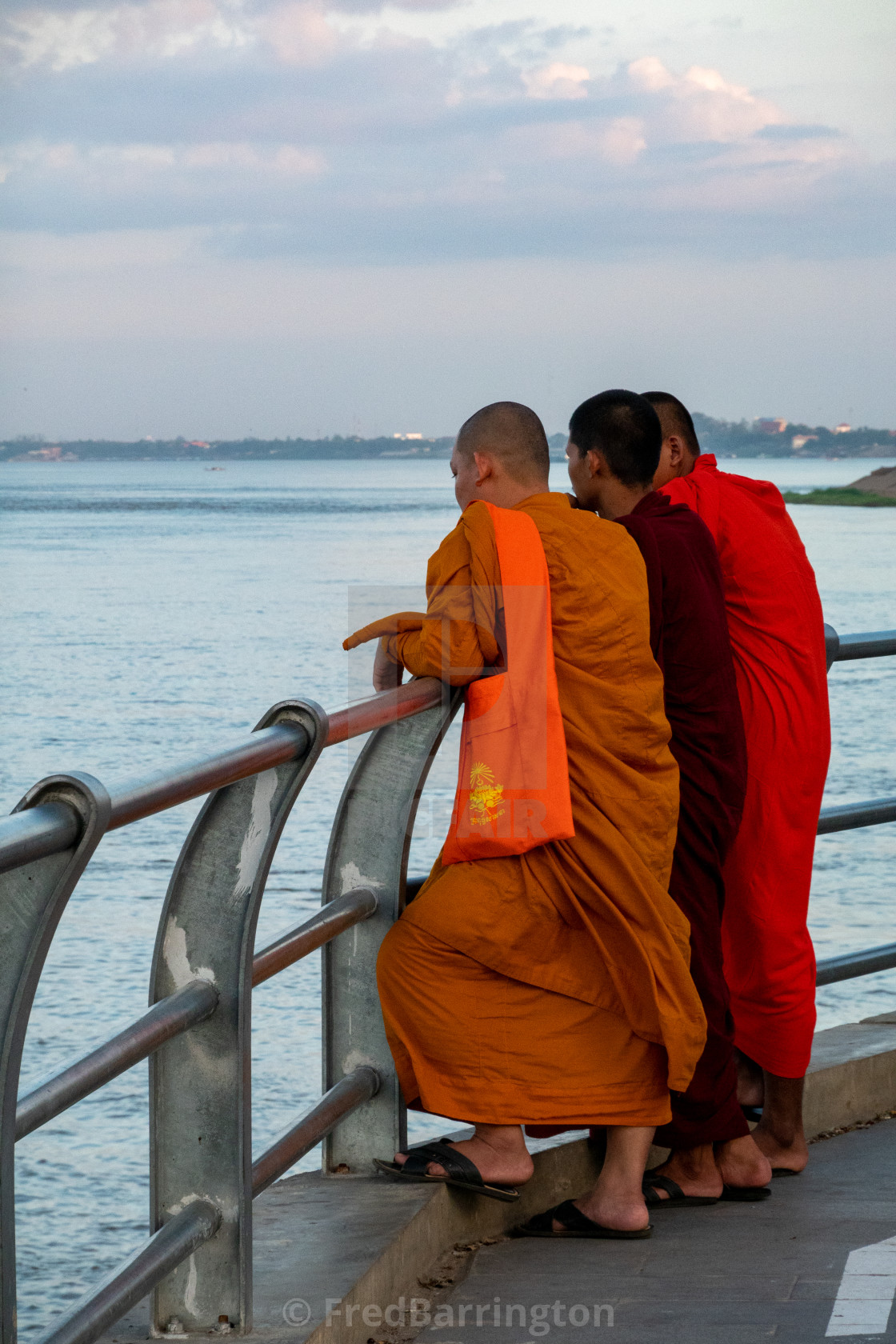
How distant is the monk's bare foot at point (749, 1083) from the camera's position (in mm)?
3473

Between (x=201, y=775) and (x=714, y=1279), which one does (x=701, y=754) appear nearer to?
(x=714, y=1279)

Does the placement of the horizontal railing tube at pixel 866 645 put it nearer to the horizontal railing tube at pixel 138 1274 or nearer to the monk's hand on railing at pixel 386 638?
the monk's hand on railing at pixel 386 638

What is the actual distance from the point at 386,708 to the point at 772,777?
96 centimetres

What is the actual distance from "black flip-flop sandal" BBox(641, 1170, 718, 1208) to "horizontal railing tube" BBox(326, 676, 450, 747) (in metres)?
1.02

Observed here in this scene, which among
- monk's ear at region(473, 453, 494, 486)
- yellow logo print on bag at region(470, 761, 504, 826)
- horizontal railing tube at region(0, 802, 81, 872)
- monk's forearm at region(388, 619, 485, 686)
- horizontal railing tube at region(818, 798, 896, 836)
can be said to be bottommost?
horizontal railing tube at region(818, 798, 896, 836)

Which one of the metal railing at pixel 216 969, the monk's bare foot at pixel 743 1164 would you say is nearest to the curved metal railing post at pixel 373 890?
the metal railing at pixel 216 969

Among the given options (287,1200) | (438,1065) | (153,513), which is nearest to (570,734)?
(438,1065)

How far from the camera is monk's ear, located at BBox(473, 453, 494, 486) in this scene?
2943 millimetres

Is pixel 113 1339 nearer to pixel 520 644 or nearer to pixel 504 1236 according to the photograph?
pixel 504 1236

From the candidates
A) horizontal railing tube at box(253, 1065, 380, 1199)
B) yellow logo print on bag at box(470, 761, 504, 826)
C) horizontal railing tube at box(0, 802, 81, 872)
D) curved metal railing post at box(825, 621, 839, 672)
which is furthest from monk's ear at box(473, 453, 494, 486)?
horizontal railing tube at box(0, 802, 81, 872)

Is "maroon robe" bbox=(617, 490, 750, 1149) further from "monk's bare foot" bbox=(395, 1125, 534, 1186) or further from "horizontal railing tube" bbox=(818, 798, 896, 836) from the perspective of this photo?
"horizontal railing tube" bbox=(818, 798, 896, 836)

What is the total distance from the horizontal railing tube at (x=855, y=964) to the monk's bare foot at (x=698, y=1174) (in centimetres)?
55

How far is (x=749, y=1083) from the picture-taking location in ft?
11.4

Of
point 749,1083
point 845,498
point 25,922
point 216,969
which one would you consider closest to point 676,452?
point 749,1083
